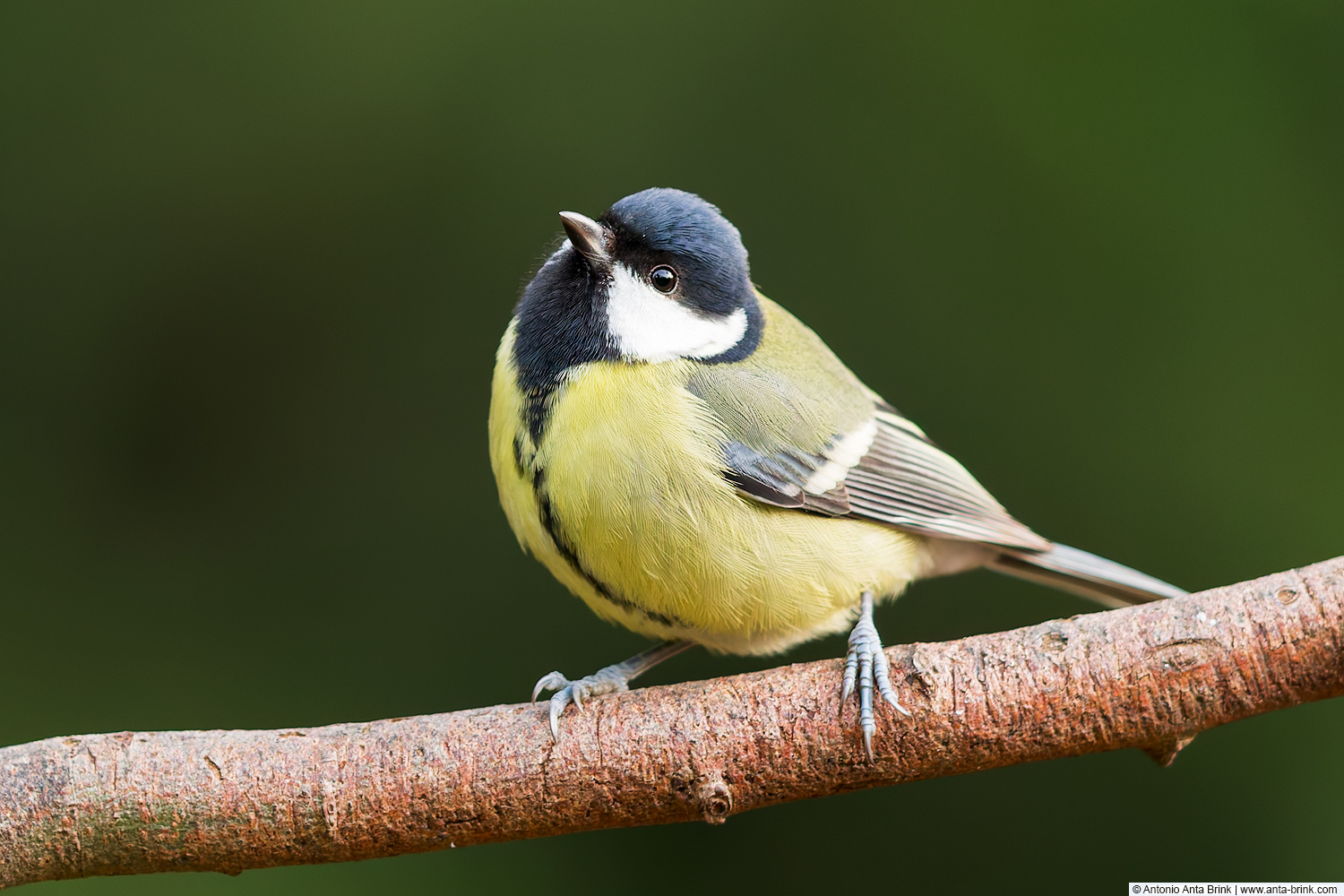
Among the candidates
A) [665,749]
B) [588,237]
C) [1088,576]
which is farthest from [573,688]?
[1088,576]

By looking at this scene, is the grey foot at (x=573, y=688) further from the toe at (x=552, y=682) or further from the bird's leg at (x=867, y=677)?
the bird's leg at (x=867, y=677)

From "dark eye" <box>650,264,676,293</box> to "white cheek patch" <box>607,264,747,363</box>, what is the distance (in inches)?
0.5

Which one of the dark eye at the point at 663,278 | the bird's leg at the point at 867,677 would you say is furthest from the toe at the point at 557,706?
the dark eye at the point at 663,278

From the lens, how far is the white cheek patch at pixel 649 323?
2.10 m

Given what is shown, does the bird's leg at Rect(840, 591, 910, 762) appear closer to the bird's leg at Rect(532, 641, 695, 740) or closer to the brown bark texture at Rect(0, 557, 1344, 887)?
the brown bark texture at Rect(0, 557, 1344, 887)

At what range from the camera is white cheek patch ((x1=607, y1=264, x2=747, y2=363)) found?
82.7 inches

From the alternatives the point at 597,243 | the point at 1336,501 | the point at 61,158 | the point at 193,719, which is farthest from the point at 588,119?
the point at 1336,501

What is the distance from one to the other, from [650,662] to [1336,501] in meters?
1.72

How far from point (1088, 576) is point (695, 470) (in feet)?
2.97

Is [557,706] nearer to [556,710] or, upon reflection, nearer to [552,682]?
[556,710]

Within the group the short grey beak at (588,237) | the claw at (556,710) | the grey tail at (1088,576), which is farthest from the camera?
the grey tail at (1088,576)

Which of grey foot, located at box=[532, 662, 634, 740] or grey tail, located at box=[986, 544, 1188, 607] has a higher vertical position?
grey tail, located at box=[986, 544, 1188, 607]

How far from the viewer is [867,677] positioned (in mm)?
1763

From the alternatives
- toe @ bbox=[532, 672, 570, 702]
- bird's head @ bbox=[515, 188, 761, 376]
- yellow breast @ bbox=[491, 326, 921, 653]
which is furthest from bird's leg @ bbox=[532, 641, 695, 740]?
bird's head @ bbox=[515, 188, 761, 376]
